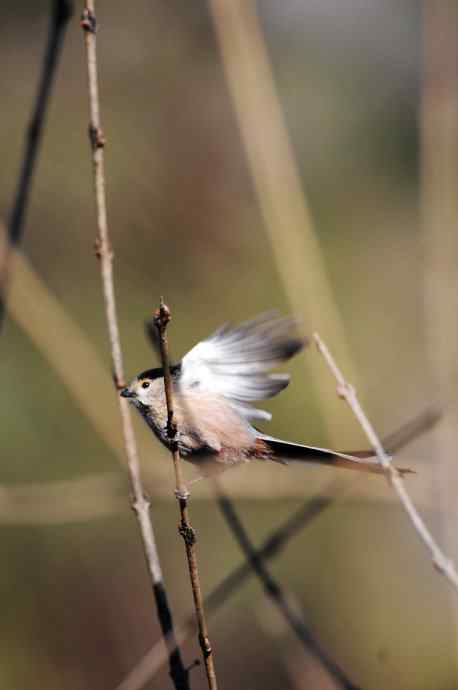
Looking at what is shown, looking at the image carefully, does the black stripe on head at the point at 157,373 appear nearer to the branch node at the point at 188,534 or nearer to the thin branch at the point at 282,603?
the thin branch at the point at 282,603

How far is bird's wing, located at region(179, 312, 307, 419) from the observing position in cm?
244

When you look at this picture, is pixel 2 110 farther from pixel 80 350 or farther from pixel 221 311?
pixel 80 350

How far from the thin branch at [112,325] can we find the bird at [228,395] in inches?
18.6

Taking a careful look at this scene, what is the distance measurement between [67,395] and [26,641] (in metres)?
A: 1.47

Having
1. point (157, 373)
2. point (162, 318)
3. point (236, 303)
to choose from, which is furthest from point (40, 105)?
point (236, 303)

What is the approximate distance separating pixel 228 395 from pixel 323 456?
1.28ft

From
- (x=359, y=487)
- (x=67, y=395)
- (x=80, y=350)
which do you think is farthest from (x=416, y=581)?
(x=80, y=350)

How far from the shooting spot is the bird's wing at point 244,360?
8.00ft

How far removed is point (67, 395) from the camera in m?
5.13

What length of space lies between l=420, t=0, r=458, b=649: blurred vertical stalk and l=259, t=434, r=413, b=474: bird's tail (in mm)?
354

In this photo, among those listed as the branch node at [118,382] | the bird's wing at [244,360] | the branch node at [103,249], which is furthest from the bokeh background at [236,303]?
the branch node at [103,249]

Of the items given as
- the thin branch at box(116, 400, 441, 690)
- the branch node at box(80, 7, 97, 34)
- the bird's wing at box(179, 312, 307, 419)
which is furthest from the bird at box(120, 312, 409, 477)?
the branch node at box(80, 7, 97, 34)

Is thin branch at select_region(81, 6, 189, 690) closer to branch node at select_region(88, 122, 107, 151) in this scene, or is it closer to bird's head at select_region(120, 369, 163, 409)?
branch node at select_region(88, 122, 107, 151)

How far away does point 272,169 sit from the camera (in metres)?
3.05
